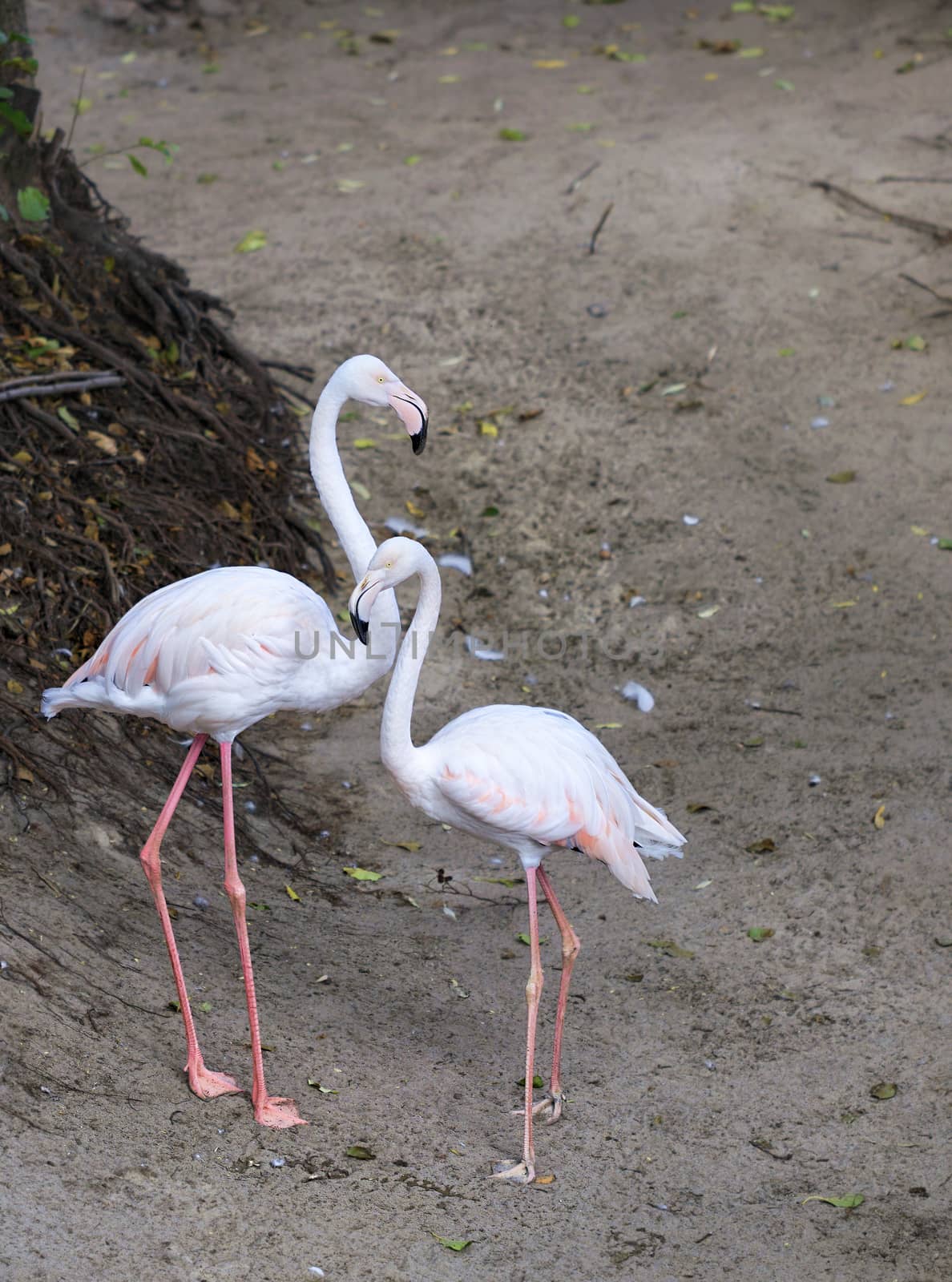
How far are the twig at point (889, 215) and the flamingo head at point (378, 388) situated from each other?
524cm

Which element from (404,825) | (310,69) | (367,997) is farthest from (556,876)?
(310,69)

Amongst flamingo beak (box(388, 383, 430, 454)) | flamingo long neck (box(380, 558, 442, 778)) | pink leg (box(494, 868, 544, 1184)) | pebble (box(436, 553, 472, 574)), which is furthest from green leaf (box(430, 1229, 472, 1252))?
pebble (box(436, 553, 472, 574))

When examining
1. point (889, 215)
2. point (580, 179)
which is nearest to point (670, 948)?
point (889, 215)

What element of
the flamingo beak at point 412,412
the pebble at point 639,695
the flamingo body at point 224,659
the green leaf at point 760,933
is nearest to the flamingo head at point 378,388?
the flamingo beak at point 412,412

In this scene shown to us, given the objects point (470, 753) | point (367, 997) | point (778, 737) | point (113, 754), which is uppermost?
point (470, 753)

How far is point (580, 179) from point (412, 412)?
565 centimetres

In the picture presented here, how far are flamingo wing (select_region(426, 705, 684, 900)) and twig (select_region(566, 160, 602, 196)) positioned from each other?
5864mm

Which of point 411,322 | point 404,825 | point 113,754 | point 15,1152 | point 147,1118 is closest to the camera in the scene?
point 15,1152

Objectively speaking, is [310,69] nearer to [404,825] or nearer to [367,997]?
[404,825]

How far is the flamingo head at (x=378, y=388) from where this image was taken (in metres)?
3.92

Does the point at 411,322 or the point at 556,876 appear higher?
the point at 411,322

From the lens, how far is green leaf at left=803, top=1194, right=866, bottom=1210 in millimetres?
3430

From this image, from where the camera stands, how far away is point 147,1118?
3418mm

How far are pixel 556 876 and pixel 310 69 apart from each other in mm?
8329
